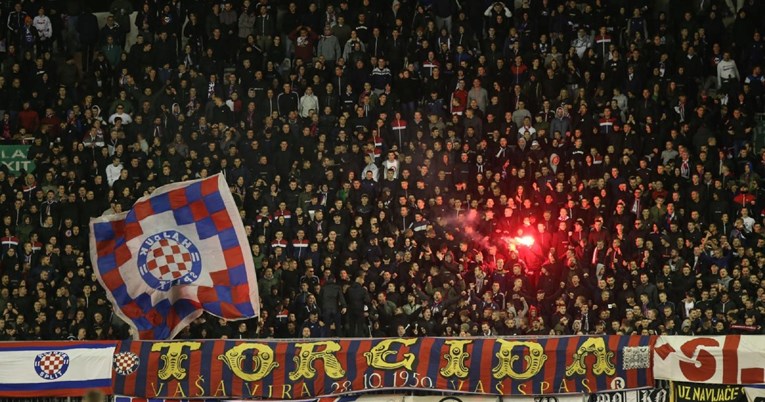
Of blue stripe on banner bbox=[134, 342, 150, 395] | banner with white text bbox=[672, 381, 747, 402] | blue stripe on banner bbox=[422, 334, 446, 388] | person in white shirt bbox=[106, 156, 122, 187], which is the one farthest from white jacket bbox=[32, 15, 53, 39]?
banner with white text bbox=[672, 381, 747, 402]

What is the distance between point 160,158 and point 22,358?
8183mm

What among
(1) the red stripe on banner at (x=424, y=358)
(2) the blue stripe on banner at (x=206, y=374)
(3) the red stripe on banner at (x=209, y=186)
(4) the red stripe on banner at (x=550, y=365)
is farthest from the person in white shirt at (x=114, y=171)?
(4) the red stripe on banner at (x=550, y=365)

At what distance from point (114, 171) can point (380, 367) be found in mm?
10158

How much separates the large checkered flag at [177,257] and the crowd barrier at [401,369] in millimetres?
742

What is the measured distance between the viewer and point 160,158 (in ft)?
100

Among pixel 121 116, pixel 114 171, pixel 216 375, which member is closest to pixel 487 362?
pixel 216 375

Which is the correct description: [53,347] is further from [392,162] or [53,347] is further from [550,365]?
[392,162]

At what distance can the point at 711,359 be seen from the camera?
70.6 ft

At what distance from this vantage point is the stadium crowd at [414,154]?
26250mm

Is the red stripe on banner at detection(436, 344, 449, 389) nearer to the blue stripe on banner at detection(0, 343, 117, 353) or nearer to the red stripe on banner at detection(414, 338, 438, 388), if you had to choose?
the red stripe on banner at detection(414, 338, 438, 388)

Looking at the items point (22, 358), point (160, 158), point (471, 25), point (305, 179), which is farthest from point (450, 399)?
point (471, 25)

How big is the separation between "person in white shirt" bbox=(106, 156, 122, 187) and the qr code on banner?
41.8 feet

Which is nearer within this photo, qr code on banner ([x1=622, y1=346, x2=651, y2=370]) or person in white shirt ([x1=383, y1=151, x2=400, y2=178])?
qr code on banner ([x1=622, y1=346, x2=651, y2=370])

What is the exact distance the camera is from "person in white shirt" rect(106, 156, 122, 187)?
30344mm
